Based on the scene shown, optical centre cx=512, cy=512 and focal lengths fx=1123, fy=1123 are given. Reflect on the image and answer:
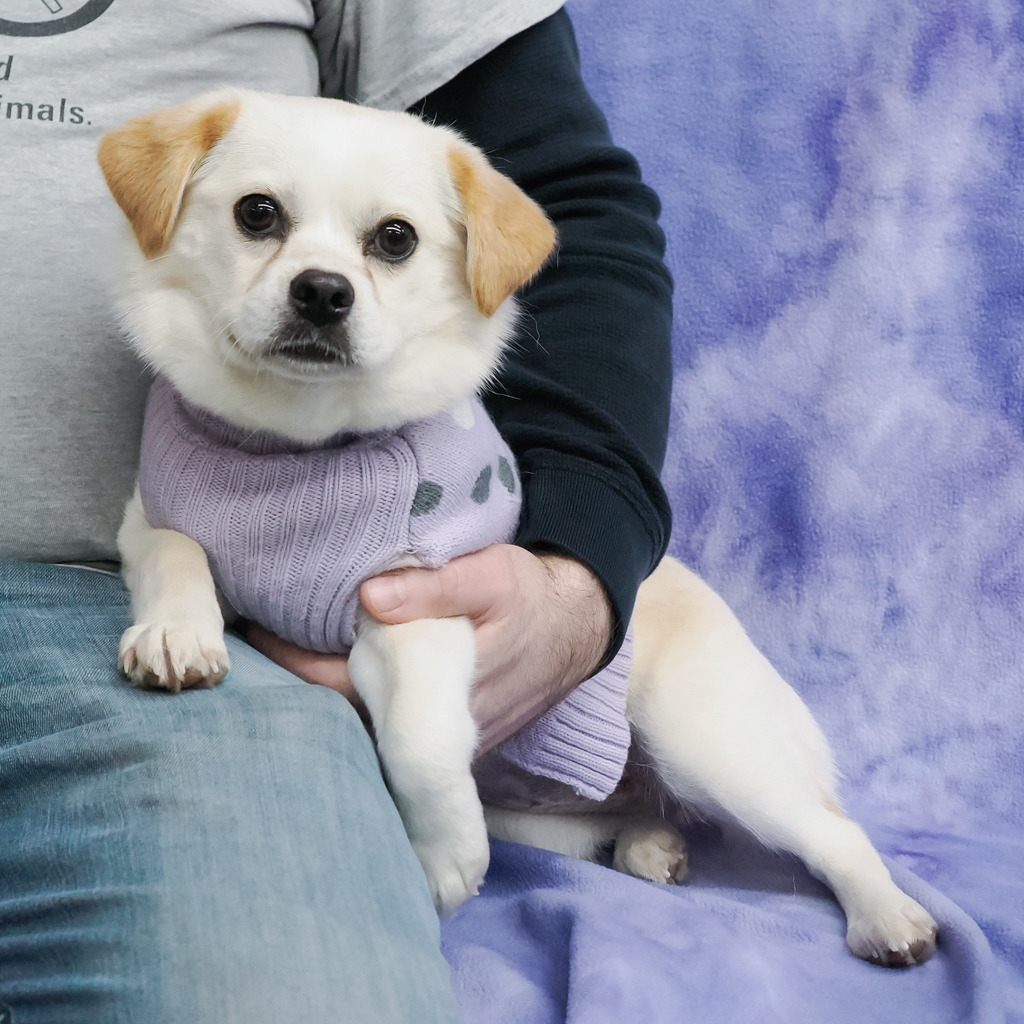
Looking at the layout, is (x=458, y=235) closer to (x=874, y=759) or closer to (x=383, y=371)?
(x=383, y=371)

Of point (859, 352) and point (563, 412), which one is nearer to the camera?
point (563, 412)

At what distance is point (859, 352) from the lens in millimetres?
1920

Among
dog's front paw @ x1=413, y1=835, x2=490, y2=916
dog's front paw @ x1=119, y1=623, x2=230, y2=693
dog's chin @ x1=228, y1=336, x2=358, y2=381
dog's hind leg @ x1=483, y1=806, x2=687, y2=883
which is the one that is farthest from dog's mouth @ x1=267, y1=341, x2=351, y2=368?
dog's hind leg @ x1=483, y1=806, x2=687, y2=883

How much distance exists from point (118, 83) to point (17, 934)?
1.04m

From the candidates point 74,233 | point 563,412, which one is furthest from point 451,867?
point 74,233

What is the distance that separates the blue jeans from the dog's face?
0.35 meters

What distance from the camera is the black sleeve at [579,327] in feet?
4.74

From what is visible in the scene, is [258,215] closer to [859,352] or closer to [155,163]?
[155,163]

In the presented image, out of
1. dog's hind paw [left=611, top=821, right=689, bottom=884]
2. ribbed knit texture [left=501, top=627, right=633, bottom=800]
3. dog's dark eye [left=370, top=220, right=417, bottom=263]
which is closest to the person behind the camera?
dog's dark eye [left=370, top=220, right=417, bottom=263]

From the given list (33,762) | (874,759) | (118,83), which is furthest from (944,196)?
(33,762)

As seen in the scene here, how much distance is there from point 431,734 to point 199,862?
11.8 inches

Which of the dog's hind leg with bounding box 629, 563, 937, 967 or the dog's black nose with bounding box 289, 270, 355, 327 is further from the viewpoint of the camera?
the dog's hind leg with bounding box 629, 563, 937, 967

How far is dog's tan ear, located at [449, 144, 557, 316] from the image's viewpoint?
4.28 ft

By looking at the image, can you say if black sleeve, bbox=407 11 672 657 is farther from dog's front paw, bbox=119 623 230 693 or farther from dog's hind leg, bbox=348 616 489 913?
dog's front paw, bbox=119 623 230 693
